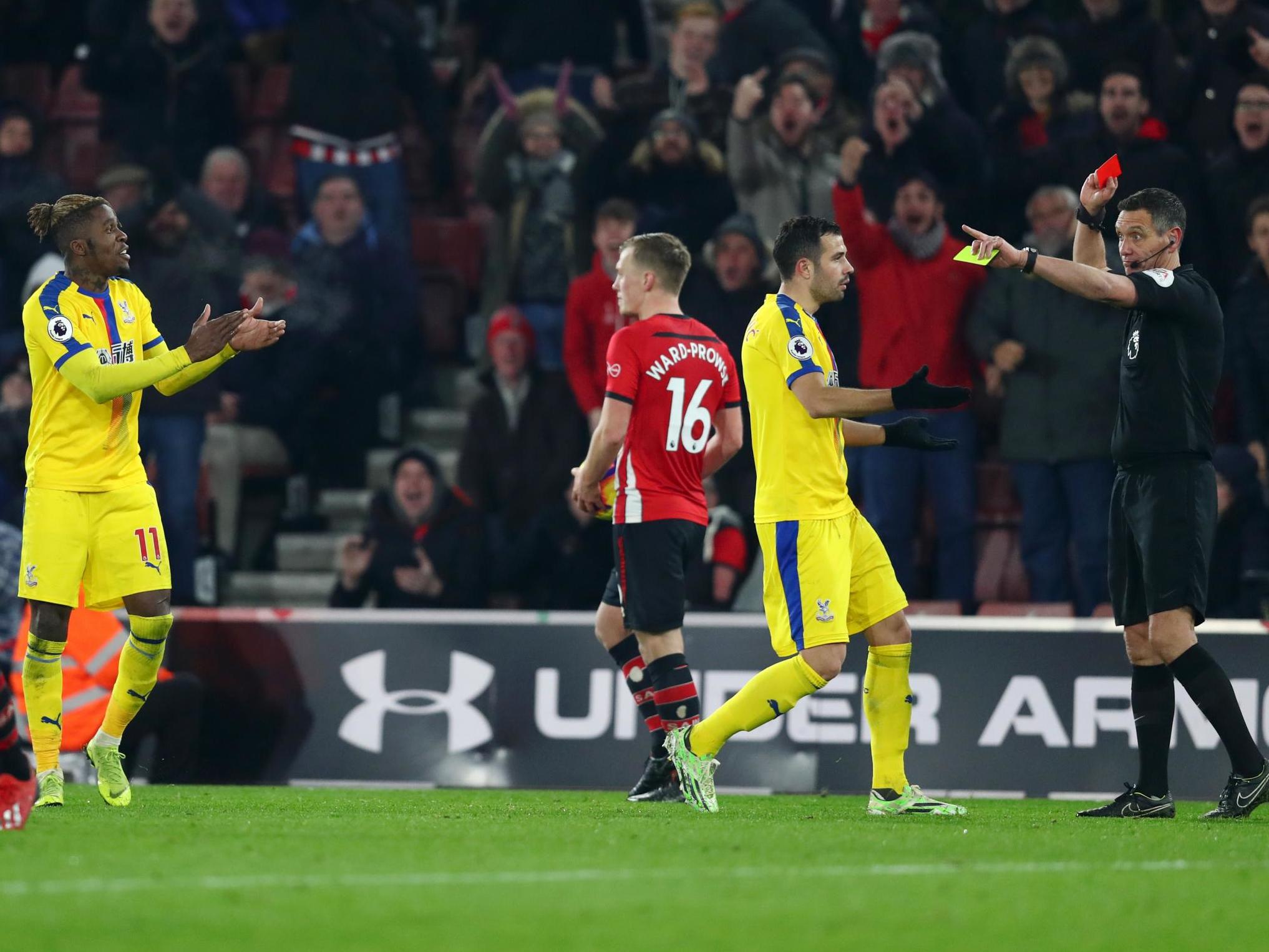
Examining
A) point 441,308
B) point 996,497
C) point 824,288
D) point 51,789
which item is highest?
point 441,308

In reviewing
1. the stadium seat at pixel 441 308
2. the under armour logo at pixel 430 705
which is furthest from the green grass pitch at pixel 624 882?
the stadium seat at pixel 441 308

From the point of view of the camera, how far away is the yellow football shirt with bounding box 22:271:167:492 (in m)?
7.50

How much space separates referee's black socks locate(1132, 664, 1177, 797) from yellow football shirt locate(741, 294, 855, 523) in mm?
1345

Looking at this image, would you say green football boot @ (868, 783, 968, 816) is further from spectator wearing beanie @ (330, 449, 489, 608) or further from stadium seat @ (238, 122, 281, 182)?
stadium seat @ (238, 122, 281, 182)

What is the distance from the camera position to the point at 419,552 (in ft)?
38.6

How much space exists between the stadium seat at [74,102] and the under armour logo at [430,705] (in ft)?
21.9

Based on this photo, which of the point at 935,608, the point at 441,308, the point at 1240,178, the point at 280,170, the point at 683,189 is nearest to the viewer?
the point at 935,608

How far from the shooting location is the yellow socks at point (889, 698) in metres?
7.39

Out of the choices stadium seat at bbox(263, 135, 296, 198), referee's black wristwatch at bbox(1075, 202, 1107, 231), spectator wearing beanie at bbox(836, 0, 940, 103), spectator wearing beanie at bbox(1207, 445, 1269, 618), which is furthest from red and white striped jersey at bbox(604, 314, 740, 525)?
stadium seat at bbox(263, 135, 296, 198)

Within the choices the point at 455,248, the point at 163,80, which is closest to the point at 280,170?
the point at 163,80

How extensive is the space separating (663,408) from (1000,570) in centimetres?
428

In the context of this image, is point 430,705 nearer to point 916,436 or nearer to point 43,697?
point 43,697

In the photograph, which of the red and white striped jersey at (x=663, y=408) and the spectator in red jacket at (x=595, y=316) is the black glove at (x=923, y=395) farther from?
the spectator in red jacket at (x=595, y=316)

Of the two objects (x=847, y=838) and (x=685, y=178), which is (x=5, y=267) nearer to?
(x=685, y=178)
